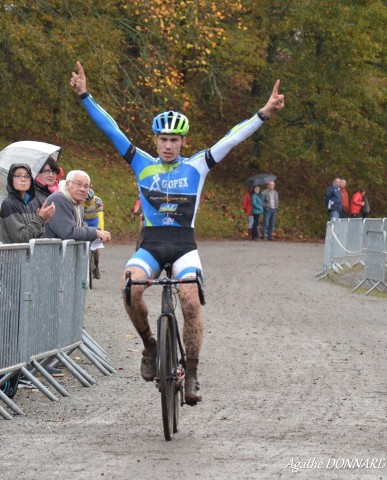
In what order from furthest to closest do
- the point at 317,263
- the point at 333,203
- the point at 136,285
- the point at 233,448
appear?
the point at 333,203 < the point at 317,263 < the point at 136,285 < the point at 233,448

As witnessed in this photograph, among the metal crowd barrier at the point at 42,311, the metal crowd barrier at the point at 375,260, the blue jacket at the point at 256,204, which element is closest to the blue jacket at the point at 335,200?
the blue jacket at the point at 256,204

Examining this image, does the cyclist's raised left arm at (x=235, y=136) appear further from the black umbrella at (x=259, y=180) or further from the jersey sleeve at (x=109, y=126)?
the black umbrella at (x=259, y=180)

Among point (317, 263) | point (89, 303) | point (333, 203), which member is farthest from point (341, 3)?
point (89, 303)

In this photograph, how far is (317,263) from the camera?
34.5 meters

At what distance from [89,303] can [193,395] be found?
35.7ft

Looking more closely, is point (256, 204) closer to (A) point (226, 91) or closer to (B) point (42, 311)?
(A) point (226, 91)

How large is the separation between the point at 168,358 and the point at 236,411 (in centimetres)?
145

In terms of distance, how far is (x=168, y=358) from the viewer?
9297 millimetres

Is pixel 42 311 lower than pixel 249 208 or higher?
higher

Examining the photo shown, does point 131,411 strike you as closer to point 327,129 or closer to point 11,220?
point 11,220

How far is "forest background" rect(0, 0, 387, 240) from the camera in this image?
3944 cm

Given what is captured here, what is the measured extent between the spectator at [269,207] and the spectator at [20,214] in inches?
1426

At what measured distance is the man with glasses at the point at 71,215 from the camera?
12648mm

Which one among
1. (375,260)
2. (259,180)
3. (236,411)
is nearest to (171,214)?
(236,411)
